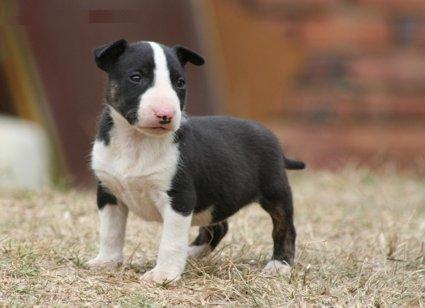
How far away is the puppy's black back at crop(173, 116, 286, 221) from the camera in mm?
5227

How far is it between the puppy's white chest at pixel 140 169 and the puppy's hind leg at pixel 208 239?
0.72 m

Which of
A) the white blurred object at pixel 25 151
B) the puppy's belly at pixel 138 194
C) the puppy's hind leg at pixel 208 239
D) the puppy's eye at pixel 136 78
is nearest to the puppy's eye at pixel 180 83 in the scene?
the puppy's eye at pixel 136 78

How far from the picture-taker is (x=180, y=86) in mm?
5051

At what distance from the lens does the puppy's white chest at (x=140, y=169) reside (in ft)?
16.7

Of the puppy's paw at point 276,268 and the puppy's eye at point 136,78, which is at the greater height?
the puppy's eye at point 136,78

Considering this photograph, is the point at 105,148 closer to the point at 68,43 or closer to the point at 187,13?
the point at 68,43

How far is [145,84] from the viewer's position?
4.95m

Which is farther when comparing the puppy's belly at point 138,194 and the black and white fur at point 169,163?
the puppy's belly at point 138,194

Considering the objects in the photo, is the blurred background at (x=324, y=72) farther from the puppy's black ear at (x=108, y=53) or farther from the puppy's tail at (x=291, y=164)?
the puppy's black ear at (x=108, y=53)

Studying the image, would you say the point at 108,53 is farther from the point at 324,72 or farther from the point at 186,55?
the point at 324,72

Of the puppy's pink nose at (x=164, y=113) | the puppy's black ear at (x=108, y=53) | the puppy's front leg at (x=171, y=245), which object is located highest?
the puppy's black ear at (x=108, y=53)

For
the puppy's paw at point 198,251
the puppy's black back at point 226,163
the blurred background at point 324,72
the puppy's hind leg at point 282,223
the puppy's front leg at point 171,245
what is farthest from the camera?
the blurred background at point 324,72

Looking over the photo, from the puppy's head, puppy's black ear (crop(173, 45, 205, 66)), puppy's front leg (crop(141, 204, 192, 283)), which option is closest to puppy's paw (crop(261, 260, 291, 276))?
puppy's front leg (crop(141, 204, 192, 283))

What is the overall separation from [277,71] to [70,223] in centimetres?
536
